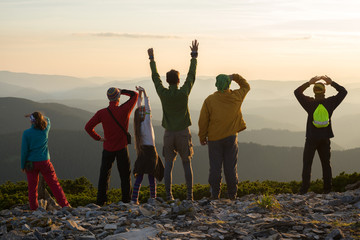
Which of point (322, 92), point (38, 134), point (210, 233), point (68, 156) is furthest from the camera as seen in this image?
point (68, 156)

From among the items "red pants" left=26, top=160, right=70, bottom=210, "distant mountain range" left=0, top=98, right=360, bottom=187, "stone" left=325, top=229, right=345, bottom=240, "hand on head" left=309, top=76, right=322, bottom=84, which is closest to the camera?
"stone" left=325, top=229, right=345, bottom=240

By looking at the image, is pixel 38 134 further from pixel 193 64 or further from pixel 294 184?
pixel 294 184

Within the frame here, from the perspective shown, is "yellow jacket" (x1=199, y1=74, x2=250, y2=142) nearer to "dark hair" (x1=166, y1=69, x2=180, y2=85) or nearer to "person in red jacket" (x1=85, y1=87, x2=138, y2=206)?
"dark hair" (x1=166, y1=69, x2=180, y2=85)

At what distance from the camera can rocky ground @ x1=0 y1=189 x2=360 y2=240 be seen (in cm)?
557

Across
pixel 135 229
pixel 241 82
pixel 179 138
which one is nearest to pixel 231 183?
pixel 179 138

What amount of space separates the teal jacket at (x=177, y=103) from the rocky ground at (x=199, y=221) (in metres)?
1.59

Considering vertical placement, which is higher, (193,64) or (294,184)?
(193,64)

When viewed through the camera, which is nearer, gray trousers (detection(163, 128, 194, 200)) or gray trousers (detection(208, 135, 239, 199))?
gray trousers (detection(163, 128, 194, 200))

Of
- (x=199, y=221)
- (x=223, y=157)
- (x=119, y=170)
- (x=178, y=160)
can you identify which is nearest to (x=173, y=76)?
(x=223, y=157)

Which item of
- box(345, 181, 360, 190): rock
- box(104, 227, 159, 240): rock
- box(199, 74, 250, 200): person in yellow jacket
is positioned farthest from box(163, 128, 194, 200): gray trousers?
box(345, 181, 360, 190): rock

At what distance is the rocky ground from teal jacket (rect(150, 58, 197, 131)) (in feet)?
5.22

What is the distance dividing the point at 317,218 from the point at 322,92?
137 inches

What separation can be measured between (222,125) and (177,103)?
103 cm

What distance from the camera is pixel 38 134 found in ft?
27.0
